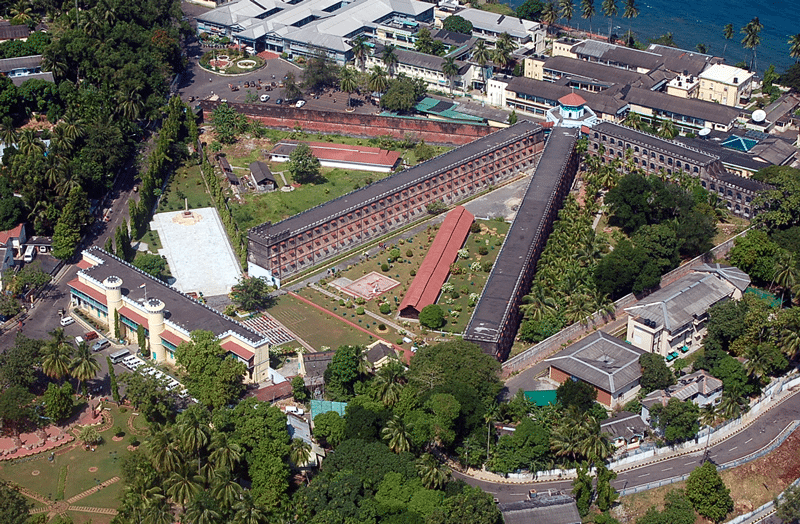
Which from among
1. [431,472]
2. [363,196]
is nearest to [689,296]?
[431,472]

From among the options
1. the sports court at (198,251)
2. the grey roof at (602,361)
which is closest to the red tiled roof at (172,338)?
the sports court at (198,251)

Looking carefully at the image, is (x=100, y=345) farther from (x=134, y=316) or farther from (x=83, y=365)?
(x=83, y=365)

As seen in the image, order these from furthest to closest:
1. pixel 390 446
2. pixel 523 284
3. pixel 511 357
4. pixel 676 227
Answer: pixel 676 227, pixel 523 284, pixel 511 357, pixel 390 446

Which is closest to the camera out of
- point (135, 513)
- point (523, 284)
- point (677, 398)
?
point (135, 513)

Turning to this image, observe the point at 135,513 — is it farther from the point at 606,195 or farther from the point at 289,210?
the point at 606,195

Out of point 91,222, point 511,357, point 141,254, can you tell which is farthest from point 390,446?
point 91,222

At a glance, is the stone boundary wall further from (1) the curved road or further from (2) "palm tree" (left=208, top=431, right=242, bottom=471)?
(2) "palm tree" (left=208, top=431, right=242, bottom=471)

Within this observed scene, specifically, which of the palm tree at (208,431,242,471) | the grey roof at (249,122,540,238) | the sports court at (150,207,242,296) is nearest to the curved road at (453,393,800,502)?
the palm tree at (208,431,242,471)
